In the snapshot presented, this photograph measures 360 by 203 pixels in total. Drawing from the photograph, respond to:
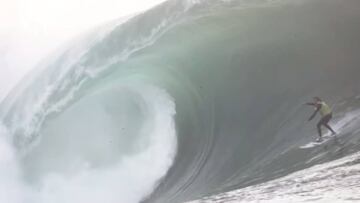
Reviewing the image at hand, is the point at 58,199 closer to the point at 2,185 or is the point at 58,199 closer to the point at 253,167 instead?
the point at 2,185

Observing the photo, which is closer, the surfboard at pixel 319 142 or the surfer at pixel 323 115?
the surfboard at pixel 319 142

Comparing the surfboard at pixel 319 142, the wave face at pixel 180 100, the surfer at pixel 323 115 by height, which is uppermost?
the wave face at pixel 180 100

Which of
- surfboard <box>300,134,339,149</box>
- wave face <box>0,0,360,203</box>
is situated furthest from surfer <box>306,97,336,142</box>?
wave face <box>0,0,360,203</box>

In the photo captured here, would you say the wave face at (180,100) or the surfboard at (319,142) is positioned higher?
the wave face at (180,100)

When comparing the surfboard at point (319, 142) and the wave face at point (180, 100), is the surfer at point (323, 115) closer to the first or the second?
the surfboard at point (319, 142)

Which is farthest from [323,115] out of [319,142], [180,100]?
[180,100]

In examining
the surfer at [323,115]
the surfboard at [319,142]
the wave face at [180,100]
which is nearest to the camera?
the surfboard at [319,142]

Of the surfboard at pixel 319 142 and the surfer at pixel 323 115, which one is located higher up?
the surfer at pixel 323 115

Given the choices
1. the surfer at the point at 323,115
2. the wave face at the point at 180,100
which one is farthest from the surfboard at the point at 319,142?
the wave face at the point at 180,100

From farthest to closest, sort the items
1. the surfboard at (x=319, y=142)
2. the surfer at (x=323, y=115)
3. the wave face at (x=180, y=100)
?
1. the wave face at (x=180, y=100)
2. the surfer at (x=323, y=115)
3. the surfboard at (x=319, y=142)

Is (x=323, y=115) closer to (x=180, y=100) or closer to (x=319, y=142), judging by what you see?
(x=319, y=142)
